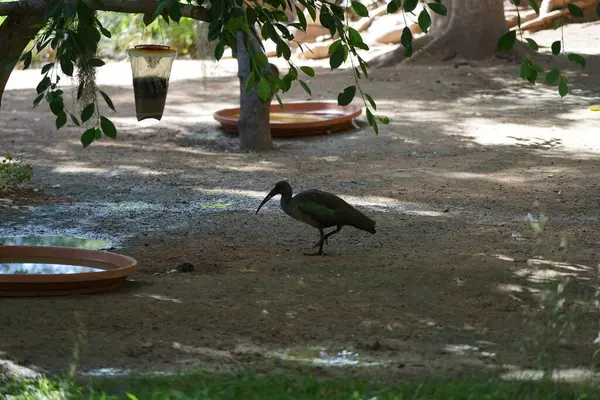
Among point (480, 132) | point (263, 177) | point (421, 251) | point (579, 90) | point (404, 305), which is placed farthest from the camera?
point (579, 90)

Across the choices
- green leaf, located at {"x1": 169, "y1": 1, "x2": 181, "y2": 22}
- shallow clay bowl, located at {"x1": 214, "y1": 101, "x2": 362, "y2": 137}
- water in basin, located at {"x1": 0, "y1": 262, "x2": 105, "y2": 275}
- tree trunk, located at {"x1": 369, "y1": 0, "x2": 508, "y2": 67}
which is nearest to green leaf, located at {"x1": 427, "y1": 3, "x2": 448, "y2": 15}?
green leaf, located at {"x1": 169, "y1": 1, "x2": 181, "y2": 22}

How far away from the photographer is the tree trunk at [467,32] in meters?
17.2

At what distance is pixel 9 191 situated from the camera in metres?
9.89

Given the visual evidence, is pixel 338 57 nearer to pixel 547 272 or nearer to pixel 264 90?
pixel 264 90

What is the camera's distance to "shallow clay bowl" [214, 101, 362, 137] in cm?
1353

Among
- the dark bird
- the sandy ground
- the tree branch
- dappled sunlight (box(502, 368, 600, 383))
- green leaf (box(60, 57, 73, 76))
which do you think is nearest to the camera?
dappled sunlight (box(502, 368, 600, 383))

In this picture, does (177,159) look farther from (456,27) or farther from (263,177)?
(456,27)

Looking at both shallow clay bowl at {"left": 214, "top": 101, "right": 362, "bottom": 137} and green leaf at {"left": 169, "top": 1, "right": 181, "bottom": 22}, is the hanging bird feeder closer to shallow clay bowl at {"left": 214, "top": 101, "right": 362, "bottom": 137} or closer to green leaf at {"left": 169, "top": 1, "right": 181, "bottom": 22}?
green leaf at {"left": 169, "top": 1, "right": 181, "bottom": 22}

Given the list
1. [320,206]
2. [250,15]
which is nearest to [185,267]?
[320,206]

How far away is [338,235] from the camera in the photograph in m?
8.36

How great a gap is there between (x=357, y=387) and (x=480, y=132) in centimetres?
933

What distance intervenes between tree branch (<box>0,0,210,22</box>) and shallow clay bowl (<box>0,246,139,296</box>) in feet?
5.60

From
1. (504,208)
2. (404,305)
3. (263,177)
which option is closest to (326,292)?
(404,305)

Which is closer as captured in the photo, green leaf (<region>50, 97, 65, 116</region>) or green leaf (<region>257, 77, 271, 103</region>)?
green leaf (<region>257, 77, 271, 103</region>)
